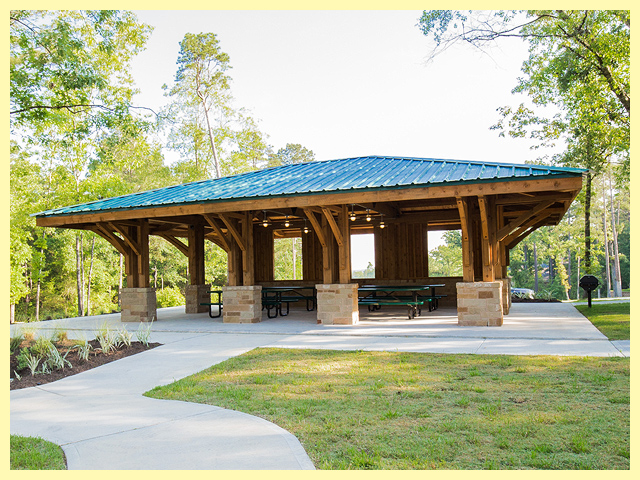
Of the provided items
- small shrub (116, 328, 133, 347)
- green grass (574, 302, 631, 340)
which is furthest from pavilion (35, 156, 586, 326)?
small shrub (116, 328, 133, 347)

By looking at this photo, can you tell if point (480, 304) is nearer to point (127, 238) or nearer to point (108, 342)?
point (108, 342)

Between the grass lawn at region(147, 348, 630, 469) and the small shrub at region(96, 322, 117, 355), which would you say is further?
the small shrub at region(96, 322, 117, 355)

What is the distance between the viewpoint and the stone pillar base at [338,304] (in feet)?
36.8

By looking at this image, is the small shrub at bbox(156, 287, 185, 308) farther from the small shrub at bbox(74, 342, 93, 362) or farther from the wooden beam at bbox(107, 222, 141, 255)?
the small shrub at bbox(74, 342, 93, 362)

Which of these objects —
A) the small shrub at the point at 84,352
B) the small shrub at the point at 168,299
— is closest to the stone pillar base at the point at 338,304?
the small shrub at the point at 84,352

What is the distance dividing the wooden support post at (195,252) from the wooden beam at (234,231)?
4365mm

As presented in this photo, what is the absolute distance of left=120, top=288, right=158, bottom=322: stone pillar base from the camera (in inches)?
525

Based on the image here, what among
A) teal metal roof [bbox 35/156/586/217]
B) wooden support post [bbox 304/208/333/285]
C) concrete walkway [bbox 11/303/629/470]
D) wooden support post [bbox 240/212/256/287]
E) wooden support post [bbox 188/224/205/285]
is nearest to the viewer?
concrete walkway [bbox 11/303/629/470]

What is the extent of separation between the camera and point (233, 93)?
30312mm

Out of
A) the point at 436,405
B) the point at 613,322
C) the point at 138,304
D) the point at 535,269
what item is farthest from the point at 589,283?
the point at 535,269

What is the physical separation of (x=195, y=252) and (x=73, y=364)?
9057 mm

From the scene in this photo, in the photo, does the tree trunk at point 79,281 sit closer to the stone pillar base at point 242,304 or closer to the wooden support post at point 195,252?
the wooden support post at point 195,252

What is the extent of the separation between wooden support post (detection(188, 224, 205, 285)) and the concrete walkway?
3.81m

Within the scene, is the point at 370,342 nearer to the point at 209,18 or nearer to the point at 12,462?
the point at 12,462
